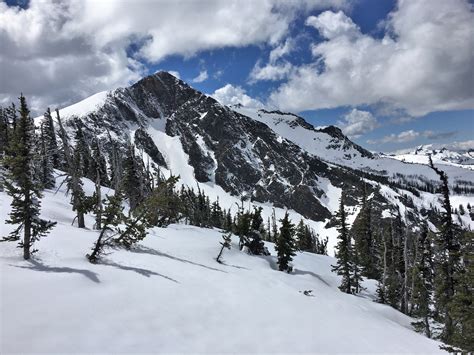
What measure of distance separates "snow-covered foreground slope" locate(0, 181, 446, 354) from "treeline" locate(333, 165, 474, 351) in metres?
3.56

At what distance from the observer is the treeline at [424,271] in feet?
66.6

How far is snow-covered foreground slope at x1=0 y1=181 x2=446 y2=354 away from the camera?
10.3 m

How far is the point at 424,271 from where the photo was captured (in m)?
42.0

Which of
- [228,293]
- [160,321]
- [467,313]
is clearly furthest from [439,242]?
[160,321]

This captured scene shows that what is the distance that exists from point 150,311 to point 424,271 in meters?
39.3

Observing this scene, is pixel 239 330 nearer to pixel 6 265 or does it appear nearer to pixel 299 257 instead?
pixel 6 265

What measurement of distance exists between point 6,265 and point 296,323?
13007 millimetres

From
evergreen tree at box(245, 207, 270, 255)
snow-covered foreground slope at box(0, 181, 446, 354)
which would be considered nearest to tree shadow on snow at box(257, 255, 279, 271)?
evergreen tree at box(245, 207, 270, 255)

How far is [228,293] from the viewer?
1859 cm

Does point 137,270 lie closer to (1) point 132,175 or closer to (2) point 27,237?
(2) point 27,237

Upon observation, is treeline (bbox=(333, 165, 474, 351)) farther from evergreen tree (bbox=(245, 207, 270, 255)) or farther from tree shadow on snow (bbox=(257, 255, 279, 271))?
evergreen tree (bbox=(245, 207, 270, 255))

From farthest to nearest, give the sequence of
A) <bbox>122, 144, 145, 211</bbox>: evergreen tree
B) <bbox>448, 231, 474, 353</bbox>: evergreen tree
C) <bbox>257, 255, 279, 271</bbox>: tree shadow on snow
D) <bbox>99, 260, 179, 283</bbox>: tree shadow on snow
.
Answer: <bbox>122, 144, 145, 211</bbox>: evergreen tree
<bbox>257, 255, 279, 271</bbox>: tree shadow on snow
<bbox>448, 231, 474, 353</bbox>: evergreen tree
<bbox>99, 260, 179, 283</bbox>: tree shadow on snow

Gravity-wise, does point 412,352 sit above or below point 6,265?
below

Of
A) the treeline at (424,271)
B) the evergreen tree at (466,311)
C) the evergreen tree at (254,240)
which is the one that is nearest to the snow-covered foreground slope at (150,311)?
the evergreen tree at (466,311)
